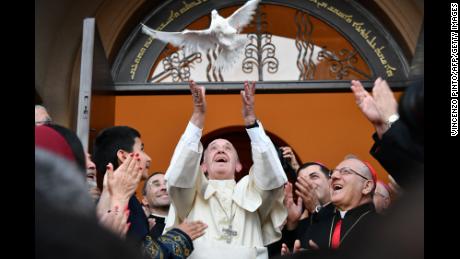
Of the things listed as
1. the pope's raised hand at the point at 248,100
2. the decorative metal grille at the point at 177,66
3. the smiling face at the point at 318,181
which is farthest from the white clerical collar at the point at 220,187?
the decorative metal grille at the point at 177,66

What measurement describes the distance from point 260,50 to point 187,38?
1.70 m

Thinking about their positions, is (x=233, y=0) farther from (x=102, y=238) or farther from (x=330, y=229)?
(x=102, y=238)

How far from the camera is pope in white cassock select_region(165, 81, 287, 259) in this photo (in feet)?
13.4

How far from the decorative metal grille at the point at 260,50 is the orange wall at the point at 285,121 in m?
1.35

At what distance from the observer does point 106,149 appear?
3938mm

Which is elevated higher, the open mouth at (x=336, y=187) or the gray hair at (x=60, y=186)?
the open mouth at (x=336, y=187)

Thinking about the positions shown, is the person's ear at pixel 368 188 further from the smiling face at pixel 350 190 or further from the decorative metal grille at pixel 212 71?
the decorative metal grille at pixel 212 71

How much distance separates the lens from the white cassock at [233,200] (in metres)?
4.10

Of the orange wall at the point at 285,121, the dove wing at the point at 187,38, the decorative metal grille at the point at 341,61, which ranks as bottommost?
the orange wall at the point at 285,121

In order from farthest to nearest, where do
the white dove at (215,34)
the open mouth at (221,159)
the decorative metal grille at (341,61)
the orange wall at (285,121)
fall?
the orange wall at (285,121)
the decorative metal grille at (341,61)
the white dove at (215,34)
the open mouth at (221,159)

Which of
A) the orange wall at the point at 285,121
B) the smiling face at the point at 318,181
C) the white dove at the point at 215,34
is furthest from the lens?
the orange wall at the point at 285,121

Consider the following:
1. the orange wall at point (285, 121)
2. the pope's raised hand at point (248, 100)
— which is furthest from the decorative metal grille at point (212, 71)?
the pope's raised hand at point (248, 100)

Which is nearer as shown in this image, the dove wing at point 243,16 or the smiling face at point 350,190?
the smiling face at point 350,190
